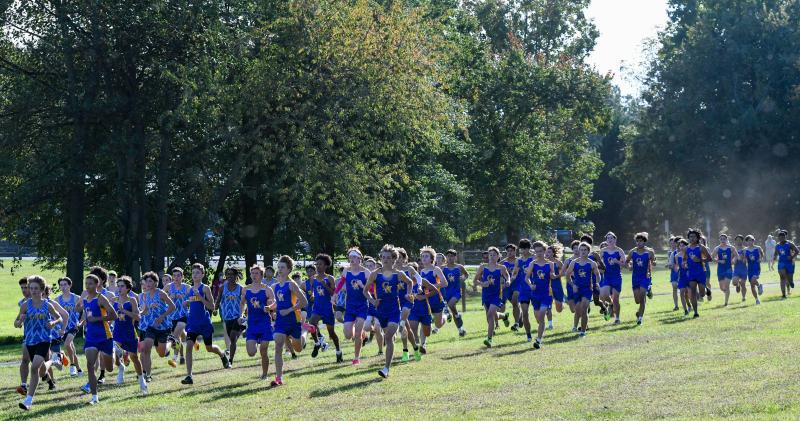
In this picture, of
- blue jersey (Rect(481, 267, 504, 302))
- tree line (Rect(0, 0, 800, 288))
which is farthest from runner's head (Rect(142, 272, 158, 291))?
tree line (Rect(0, 0, 800, 288))

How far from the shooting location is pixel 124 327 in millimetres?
17844

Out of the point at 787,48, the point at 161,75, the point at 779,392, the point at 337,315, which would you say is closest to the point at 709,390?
the point at 779,392

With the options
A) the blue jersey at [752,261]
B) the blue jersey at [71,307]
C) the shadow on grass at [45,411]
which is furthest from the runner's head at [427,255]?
the blue jersey at [752,261]

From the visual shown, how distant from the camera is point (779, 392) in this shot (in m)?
13.0

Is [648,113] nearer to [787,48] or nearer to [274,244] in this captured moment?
[787,48]

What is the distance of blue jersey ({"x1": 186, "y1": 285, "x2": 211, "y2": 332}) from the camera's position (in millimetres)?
19670

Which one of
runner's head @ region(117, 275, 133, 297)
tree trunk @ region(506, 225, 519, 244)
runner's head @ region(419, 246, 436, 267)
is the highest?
tree trunk @ region(506, 225, 519, 244)

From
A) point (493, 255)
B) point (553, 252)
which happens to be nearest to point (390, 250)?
point (493, 255)

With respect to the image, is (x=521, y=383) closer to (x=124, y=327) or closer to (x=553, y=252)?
(x=124, y=327)

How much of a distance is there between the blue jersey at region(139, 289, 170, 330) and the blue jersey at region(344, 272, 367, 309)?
10.1 feet

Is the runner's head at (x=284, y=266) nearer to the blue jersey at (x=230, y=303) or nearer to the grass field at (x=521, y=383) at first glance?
the grass field at (x=521, y=383)

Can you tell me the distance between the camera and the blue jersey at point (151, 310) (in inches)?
754

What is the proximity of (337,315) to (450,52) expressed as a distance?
20725 mm

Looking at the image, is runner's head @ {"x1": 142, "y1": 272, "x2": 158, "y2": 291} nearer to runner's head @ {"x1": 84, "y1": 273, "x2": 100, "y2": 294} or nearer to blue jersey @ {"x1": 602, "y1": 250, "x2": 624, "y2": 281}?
runner's head @ {"x1": 84, "y1": 273, "x2": 100, "y2": 294}
